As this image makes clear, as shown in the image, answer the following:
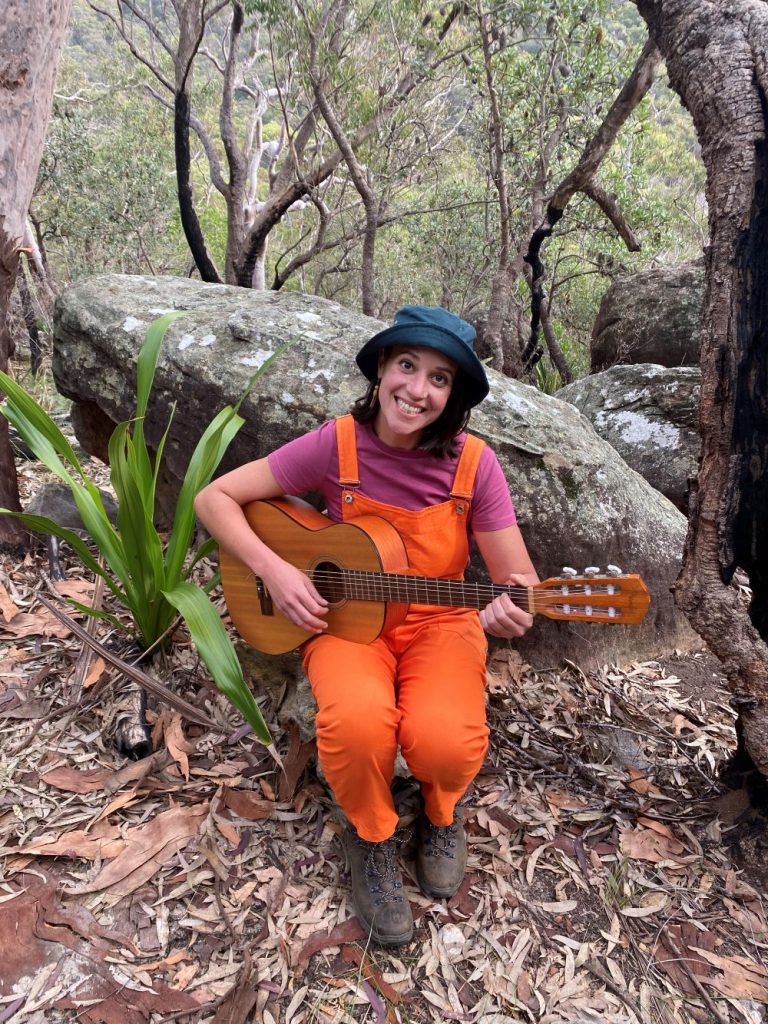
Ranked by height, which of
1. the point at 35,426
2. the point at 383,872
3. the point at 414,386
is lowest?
the point at 383,872

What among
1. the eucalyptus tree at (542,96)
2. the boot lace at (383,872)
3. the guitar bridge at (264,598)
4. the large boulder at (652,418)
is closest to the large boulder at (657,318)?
the eucalyptus tree at (542,96)

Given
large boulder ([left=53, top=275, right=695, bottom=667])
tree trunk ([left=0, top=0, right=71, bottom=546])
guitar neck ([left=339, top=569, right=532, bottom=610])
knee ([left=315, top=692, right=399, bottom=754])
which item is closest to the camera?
knee ([left=315, top=692, right=399, bottom=754])

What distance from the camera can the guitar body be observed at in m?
1.93

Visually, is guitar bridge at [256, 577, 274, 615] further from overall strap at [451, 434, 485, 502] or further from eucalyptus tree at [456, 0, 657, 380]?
eucalyptus tree at [456, 0, 657, 380]

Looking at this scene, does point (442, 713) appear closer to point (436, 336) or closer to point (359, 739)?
point (359, 739)

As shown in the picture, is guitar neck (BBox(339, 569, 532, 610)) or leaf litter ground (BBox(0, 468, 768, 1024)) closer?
leaf litter ground (BBox(0, 468, 768, 1024))

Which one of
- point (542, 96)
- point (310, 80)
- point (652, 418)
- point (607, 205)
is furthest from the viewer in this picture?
point (607, 205)

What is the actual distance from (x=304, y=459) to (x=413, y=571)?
0.49 meters

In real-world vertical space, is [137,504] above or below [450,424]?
below

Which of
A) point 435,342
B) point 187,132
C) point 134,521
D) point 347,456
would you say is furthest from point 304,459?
point 187,132

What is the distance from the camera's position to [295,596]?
77.1 inches

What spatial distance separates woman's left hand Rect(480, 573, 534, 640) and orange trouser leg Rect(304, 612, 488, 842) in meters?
0.20

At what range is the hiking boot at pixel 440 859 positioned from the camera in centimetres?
185

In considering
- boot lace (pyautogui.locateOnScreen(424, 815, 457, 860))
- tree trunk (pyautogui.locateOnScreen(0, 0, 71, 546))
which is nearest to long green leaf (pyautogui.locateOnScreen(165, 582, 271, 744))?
boot lace (pyautogui.locateOnScreen(424, 815, 457, 860))
